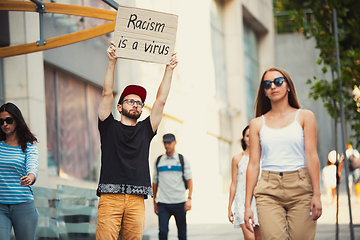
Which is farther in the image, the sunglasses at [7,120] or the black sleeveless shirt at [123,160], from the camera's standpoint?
the sunglasses at [7,120]

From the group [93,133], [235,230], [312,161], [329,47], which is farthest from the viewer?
[93,133]

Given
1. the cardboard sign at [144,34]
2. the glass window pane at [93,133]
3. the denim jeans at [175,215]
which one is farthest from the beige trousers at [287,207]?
the glass window pane at [93,133]

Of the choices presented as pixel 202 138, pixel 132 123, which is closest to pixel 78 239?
pixel 132 123

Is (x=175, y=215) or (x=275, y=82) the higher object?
(x=275, y=82)

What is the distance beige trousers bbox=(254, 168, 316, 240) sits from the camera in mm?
4273

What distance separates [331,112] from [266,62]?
22582 millimetres

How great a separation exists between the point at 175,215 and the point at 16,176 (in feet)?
12.2

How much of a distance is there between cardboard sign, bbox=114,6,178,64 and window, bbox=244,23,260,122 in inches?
945

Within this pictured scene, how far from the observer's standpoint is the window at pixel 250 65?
98.0 feet

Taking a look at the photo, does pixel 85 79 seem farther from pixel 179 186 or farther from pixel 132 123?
pixel 132 123

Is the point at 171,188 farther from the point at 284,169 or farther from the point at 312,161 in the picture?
the point at 312,161

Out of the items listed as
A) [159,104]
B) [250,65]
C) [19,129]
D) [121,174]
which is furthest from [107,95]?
[250,65]

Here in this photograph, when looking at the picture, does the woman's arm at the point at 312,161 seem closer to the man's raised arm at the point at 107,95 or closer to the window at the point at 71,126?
the man's raised arm at the point at 107,95

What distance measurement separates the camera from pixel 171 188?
28.8 ft
